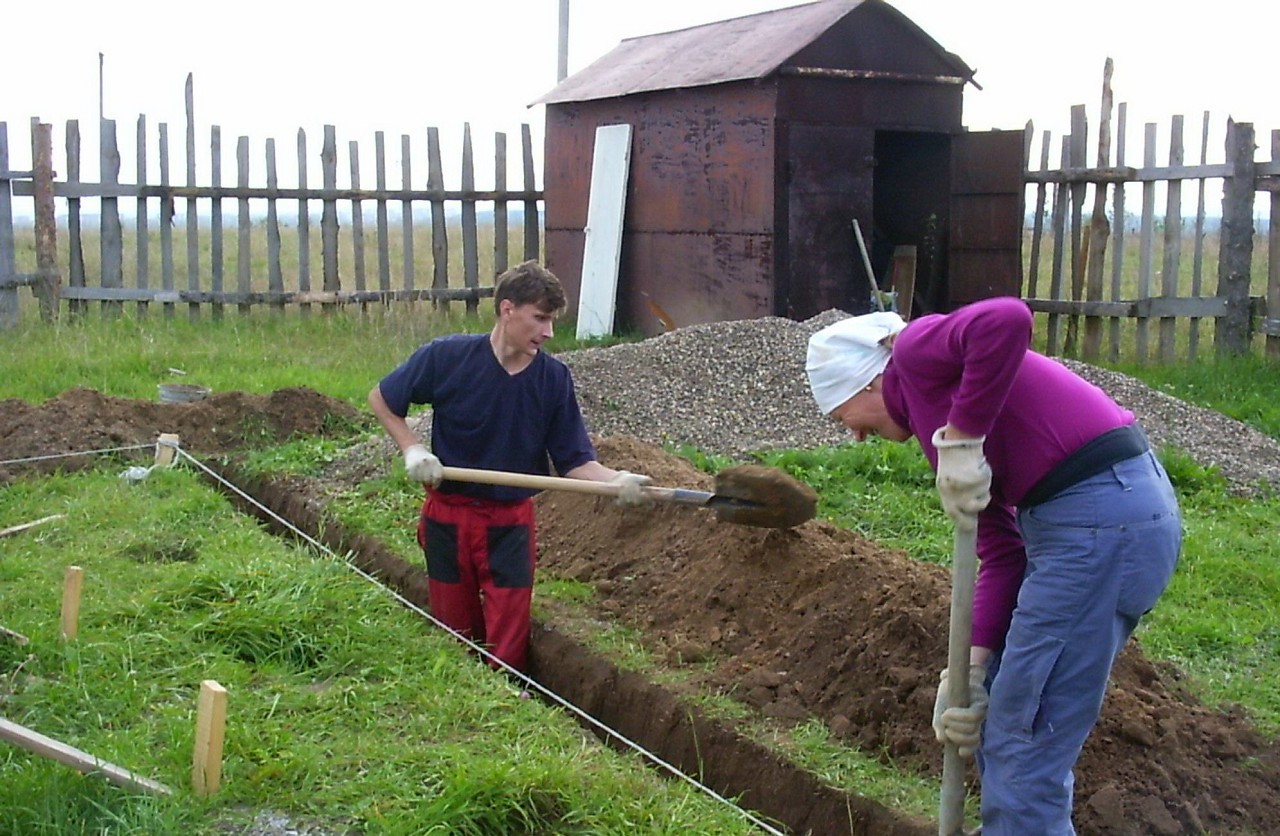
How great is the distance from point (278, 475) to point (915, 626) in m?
4.83

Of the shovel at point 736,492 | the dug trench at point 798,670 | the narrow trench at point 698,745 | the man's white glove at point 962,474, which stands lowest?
the narrow trench at point 698,745

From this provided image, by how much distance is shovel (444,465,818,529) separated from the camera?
514 cm

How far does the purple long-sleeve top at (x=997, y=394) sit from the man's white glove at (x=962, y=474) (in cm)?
4

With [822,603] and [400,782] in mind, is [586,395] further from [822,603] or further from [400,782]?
[400,782]

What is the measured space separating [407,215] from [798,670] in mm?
11204

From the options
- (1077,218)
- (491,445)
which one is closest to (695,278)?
(1077,218)

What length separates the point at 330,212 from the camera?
15.0 metres

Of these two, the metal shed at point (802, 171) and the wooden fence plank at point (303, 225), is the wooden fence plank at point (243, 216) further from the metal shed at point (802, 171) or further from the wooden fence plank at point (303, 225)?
the metal shed at point (802, 171)

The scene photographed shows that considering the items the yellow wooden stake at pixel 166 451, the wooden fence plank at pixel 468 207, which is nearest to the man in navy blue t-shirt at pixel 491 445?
the yellow wooden stake at pixel 166 451

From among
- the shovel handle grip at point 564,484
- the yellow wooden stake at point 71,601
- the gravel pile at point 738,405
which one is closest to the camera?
the yellow wooden stake at point 71,601

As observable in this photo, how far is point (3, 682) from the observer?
15.4 feet

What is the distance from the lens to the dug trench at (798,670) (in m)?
4.36

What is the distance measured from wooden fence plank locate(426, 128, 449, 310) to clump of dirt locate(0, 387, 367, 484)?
5.72 metres

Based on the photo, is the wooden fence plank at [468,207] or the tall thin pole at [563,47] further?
the tall thin pole at [563,47]
